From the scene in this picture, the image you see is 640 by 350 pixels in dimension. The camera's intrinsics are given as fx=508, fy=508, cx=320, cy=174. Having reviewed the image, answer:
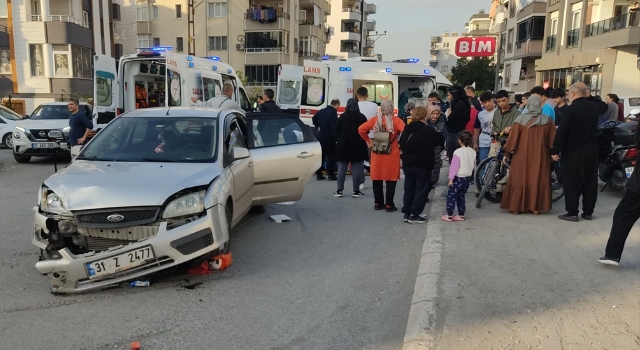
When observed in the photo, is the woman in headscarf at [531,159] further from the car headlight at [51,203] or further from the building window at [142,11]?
the building window at [142,11]

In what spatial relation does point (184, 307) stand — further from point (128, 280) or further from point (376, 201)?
point (376, 201)

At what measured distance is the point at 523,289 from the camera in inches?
184

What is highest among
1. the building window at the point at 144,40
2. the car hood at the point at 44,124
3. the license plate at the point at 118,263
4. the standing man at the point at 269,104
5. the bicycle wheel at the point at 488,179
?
the building window at the point at 144,40

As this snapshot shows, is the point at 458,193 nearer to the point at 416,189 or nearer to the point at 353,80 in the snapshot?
the point at 416,189

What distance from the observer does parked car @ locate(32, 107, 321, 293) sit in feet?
14.8

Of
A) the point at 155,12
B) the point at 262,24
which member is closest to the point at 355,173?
the point at 262,24

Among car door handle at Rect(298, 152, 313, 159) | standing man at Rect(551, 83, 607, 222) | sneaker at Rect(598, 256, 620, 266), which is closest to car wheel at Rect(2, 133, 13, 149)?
car door handle at Rect(298, 152, 313, 159)

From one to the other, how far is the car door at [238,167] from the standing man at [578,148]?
14.0 feet

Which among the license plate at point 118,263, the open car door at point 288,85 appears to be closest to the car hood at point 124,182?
the license plate at point 118,263

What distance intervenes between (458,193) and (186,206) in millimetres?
4131

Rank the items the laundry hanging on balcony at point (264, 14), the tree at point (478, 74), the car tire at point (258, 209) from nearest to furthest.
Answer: the car tire at point (258, 209)
the laundry hanging on balcony at point (264, 14)
the tree at point (478, 74)

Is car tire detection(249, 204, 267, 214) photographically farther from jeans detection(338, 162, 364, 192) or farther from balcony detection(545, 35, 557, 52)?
balcony detection(545, 35, 557, 52)

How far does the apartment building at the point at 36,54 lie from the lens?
1192 inches

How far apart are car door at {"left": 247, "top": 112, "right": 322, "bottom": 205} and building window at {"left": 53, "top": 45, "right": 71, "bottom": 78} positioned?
28.2m
